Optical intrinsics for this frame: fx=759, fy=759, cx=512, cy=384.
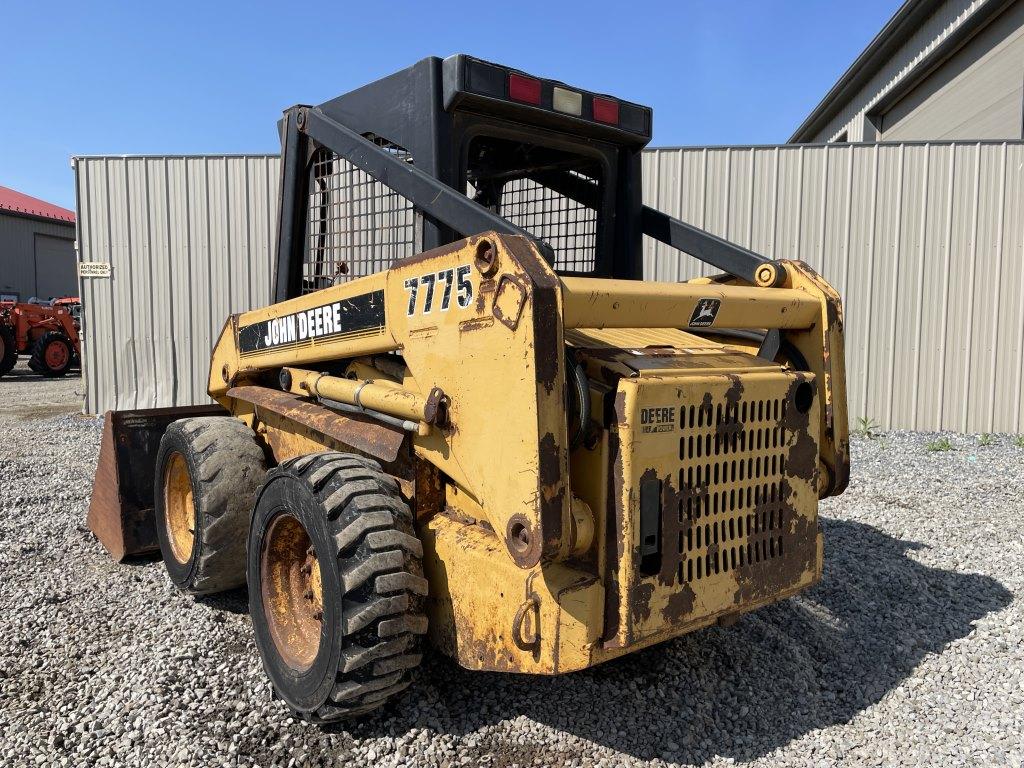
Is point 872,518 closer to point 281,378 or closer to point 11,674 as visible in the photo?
point 281,378

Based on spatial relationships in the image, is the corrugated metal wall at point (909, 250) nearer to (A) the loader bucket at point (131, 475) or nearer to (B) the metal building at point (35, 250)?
(A) the loader bucket at point (131, 475)

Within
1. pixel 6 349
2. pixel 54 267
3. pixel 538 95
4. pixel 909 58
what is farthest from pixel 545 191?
pixel 54 267

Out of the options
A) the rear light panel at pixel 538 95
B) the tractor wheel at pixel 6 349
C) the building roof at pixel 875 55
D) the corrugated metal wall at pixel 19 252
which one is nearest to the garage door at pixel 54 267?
the corrugated metal wall at pixel 19 252

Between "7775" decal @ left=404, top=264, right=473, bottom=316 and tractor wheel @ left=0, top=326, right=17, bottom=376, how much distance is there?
17326 millimetres

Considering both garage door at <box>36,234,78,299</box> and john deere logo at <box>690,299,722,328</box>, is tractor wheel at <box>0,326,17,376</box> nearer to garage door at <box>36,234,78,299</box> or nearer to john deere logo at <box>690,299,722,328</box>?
garage door at <box>36,234,78,299</box>

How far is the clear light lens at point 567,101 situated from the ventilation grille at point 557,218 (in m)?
0.58

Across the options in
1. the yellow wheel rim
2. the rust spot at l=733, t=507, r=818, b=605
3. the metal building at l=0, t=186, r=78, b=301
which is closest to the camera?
the rust spot at l=733, t=507, r=818, b=605

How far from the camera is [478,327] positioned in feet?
7.23

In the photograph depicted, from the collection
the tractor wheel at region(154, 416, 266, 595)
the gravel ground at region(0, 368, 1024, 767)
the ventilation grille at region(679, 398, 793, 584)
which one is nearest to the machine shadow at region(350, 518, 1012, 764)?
the gravel ground at region(0, 368, 1024, 767)

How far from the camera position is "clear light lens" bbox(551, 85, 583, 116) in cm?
296

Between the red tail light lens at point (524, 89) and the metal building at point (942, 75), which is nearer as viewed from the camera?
the red tail light lens at point (524, 89)

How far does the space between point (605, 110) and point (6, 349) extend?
17.4 metres

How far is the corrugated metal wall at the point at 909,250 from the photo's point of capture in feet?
27.7

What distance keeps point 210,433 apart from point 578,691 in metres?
2.09
